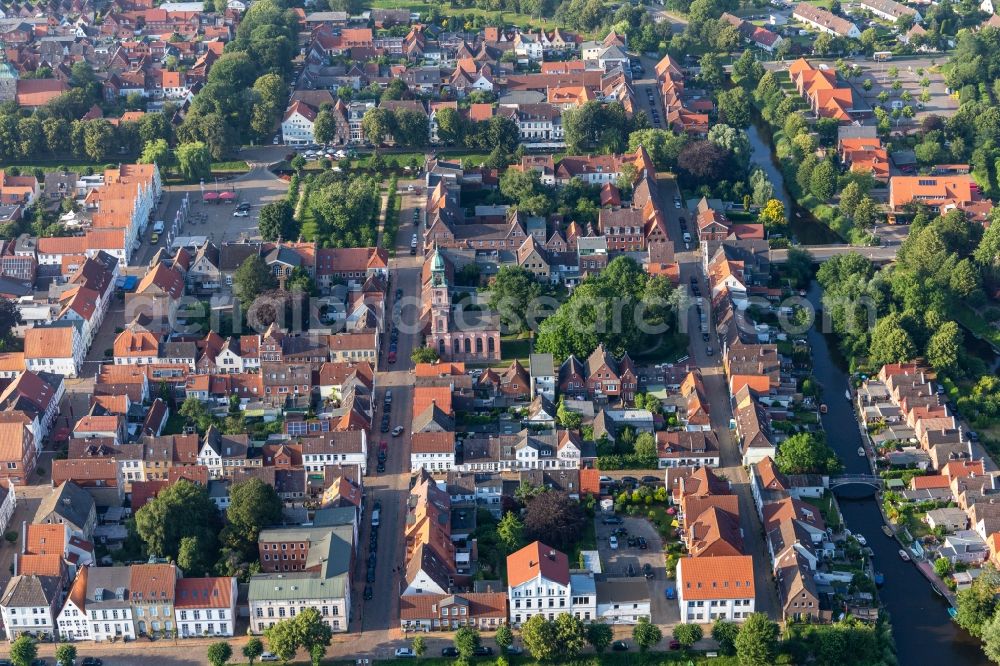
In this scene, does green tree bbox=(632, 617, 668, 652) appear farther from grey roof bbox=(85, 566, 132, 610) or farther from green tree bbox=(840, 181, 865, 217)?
green tree bbox=(840, 181, 865, 217)

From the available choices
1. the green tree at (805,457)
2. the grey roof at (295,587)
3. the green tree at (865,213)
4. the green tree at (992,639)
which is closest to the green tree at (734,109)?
the green tree at (865,213)

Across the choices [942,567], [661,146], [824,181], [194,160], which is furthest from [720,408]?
[194,160]

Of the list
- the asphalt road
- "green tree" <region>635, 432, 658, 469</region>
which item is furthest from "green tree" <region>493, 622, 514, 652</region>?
"green tree" <region>635, 432, 658, 469</region>

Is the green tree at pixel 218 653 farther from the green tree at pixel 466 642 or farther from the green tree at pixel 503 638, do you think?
the green tree at pixel 503 638

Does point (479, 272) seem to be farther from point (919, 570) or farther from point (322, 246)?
point (919, 570)

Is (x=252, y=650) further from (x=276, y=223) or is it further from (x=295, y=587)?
(x=276, y=223)

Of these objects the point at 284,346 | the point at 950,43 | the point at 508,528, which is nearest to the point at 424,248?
the point at 284,346
